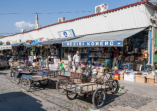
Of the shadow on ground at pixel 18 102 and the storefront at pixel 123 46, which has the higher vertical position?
the storefront at pixel 123 46

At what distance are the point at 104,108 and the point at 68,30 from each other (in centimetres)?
1126

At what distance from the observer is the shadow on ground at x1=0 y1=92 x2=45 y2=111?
202 inches

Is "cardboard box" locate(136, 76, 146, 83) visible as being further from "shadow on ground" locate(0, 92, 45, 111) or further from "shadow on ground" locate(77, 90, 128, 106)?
"shadow on ground" locate(0, 92, 45, 111)

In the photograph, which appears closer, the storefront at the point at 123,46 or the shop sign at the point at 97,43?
the shop sign at the point at 97,43

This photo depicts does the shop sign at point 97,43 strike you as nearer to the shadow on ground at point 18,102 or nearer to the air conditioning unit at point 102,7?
the air conditioning unit at point 102,7

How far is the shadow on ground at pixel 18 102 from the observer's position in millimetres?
5121

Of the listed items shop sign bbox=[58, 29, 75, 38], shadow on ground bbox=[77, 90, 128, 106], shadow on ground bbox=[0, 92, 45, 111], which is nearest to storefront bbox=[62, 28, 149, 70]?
shadow on ground bbox=[77, 90, 128, 106]

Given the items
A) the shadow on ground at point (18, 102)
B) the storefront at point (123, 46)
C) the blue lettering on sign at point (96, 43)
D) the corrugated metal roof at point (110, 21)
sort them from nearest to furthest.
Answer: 1. the shadow on ground at point (18, 102)
2. the blue lettering on sign at point (96, 43)
3. the storefront at point (123, 46)
4. the corrugated metal roof at point (110, 21)

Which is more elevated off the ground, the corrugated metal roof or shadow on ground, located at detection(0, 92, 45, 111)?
the corrugated metal roof

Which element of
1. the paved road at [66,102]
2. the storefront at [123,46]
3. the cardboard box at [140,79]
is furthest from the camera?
the storefront at [123,46]

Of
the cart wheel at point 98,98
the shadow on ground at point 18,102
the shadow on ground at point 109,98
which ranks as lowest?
the shadow on ground at point 109,98

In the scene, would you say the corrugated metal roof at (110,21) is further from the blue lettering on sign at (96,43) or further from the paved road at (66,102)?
the paved road at (66,102)

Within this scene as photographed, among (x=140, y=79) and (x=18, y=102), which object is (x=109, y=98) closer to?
(x=18, y=102)

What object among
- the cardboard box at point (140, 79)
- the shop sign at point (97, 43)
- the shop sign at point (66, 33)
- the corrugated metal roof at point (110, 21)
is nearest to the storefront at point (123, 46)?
the shop sign at point (97, 43)
